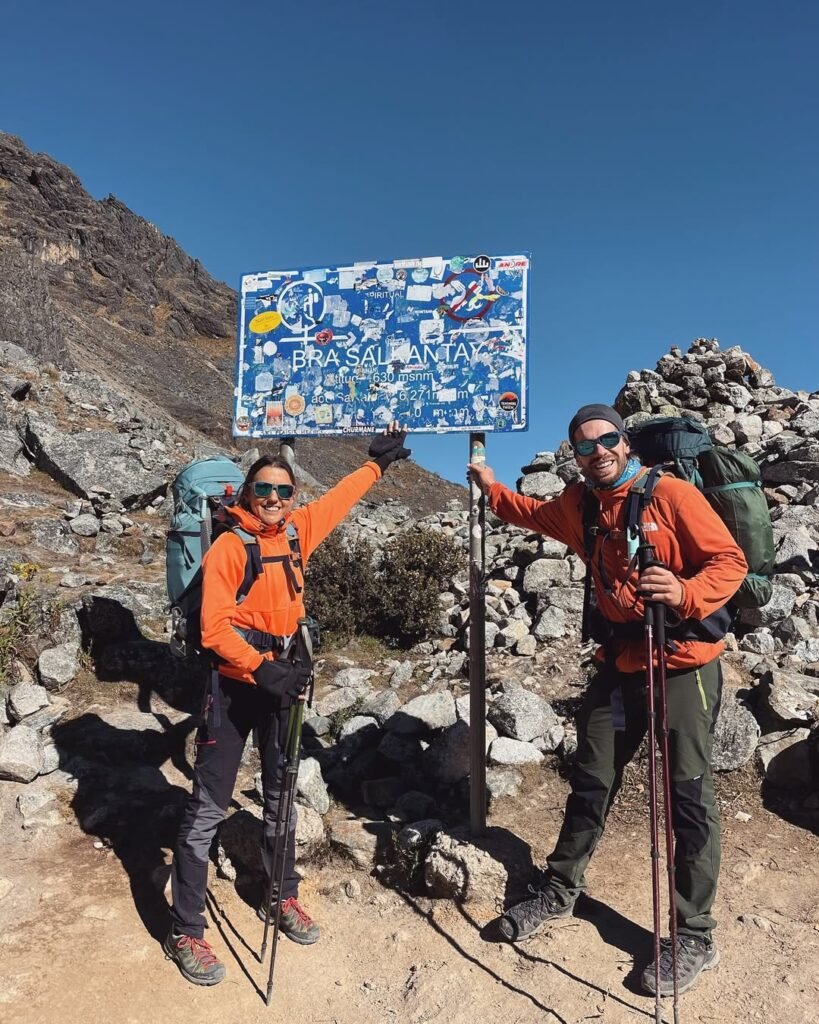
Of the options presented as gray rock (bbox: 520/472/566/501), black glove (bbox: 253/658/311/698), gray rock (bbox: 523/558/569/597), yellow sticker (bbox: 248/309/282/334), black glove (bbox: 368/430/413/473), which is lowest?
black glove (bbox: 253/658/311/698)

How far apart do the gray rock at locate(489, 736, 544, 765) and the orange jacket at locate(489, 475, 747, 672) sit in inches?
97.3

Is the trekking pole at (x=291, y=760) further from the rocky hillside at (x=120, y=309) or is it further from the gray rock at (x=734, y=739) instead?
the rocky hillside at (x=120, y=309)

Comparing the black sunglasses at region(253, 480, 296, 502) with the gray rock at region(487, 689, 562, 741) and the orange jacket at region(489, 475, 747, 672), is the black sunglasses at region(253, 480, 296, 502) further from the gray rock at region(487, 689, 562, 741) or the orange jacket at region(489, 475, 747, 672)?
the gray rock at region(487, 689, 562, 741)

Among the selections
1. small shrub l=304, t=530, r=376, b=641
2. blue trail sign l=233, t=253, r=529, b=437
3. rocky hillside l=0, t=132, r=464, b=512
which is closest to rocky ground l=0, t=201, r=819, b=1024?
small shrub l=304, t=530, r=376, b=641

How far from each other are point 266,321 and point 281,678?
3126 millimetres

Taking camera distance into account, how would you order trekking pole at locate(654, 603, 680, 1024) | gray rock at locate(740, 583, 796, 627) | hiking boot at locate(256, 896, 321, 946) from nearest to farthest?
1. trekking pole at locate(654, 603, 680, 1024)
2. hiking boot at locate(256, 896, 321, 946)
3. gray rock at locate(740, 583, 796, 627)

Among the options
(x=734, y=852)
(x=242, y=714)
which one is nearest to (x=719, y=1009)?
(x=734, y=852)

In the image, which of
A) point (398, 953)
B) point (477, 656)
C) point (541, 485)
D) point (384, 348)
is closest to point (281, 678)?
point (477, 656)

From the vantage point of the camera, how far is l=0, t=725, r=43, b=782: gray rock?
5.48m

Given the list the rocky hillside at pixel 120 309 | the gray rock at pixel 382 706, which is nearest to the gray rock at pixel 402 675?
the gray rock at pixel 382 706

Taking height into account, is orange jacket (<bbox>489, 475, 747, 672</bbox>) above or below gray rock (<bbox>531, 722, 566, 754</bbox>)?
above

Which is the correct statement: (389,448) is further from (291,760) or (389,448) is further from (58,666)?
(58,666)

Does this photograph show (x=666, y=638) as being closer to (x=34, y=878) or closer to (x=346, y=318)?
(x=346, y=318)

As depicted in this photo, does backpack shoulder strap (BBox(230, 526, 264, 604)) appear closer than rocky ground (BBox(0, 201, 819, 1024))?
No
